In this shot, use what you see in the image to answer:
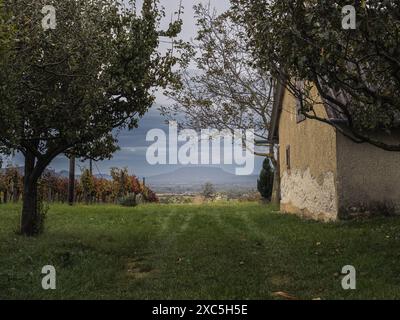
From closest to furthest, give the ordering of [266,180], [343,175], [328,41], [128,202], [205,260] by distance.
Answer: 1. [328,41]
2. [205,260]
3. [343,175]
4. [128,202]
5. [266,180]

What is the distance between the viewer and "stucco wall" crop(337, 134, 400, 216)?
15727mm

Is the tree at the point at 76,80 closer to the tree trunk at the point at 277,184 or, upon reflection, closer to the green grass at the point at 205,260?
the green grass at the point at 205,260

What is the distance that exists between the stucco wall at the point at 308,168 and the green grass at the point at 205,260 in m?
1.94

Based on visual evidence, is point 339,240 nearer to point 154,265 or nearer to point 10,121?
point 154,265

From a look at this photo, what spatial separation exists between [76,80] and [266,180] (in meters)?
23.8

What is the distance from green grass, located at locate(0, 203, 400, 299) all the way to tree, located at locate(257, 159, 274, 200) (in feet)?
57.6

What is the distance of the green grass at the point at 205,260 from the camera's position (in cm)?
735

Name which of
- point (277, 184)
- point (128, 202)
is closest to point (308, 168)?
point (277, 184)

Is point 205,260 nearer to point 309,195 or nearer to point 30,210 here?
point 30,210

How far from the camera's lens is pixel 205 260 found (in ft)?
32.3

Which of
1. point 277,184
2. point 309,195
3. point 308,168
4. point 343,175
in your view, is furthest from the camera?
point 277,184

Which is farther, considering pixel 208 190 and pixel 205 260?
pixel 208 190
